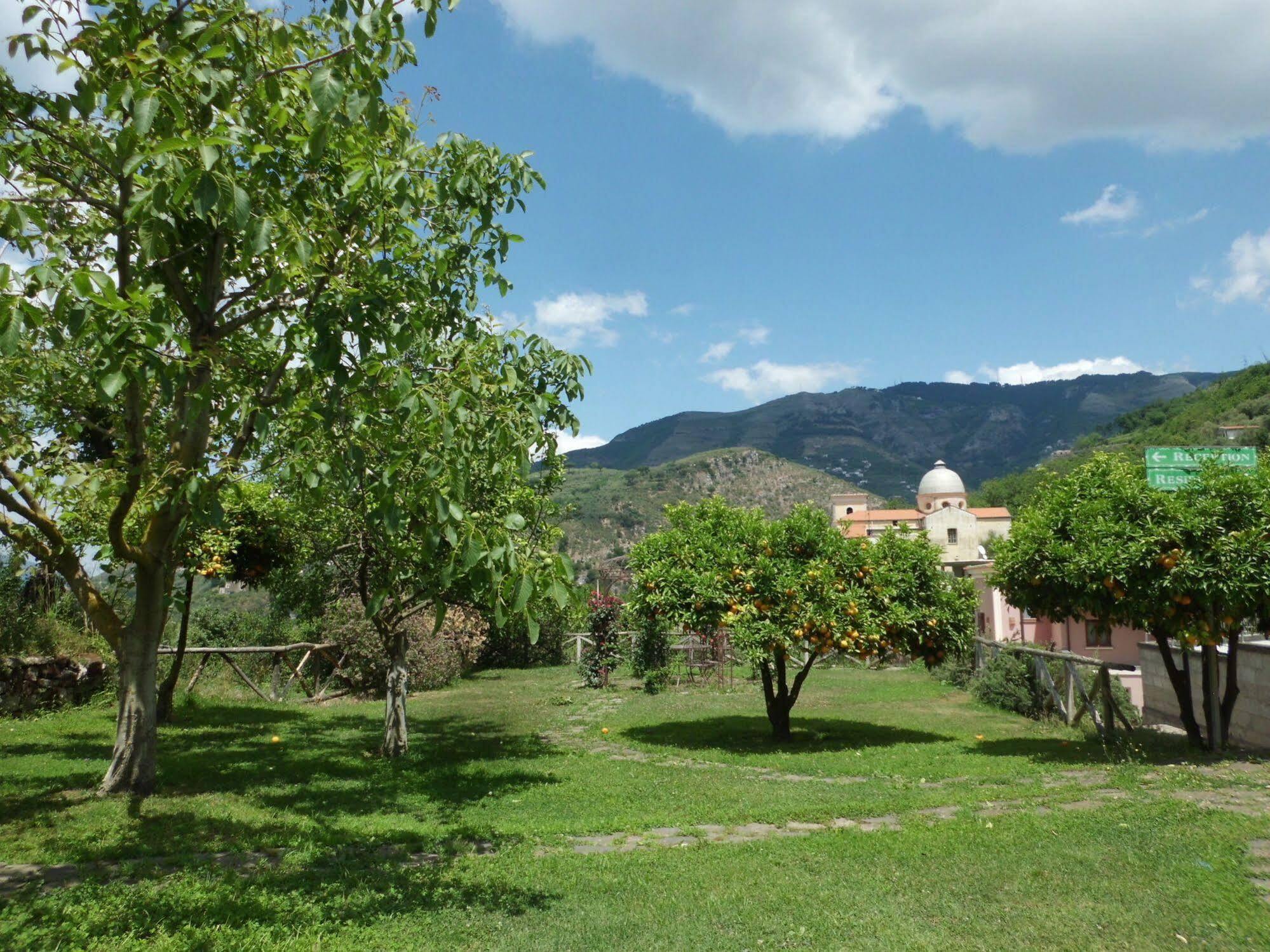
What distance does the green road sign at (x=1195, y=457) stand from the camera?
34.2 feet

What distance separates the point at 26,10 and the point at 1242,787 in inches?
439

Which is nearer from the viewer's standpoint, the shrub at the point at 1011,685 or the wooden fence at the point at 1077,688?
the wooden fence at the point at 1077,688

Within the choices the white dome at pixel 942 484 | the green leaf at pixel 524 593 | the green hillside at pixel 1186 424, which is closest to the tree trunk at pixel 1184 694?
the green leaf at pixel 524 593

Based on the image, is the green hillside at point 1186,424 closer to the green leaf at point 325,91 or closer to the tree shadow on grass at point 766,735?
the tree shadow on grass at point 766,735

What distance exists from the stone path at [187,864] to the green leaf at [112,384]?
12.9 ft

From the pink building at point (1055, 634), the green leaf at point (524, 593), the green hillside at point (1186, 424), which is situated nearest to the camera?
the green leaf at point (524, 593)

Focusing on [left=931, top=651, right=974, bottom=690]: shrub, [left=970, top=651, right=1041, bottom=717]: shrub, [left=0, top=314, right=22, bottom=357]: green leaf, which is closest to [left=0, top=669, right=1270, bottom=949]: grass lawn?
[left=0, top=314, right=22, bottom=357]: green leaf

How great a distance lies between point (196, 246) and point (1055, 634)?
28206mm

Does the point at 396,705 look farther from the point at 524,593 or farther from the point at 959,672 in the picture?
the point at 959,672

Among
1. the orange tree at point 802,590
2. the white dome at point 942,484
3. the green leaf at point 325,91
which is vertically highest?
the white dome at point 942,484

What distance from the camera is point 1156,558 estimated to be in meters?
9.37

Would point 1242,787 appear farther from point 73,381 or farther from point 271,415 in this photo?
point 73,381

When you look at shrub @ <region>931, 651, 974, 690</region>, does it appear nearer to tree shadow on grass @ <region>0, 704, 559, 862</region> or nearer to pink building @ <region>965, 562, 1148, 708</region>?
pink building @ <region>965, 562, 1148, 708</region>

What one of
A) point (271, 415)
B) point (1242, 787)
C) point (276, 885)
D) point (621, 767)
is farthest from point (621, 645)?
point (271, 415)
